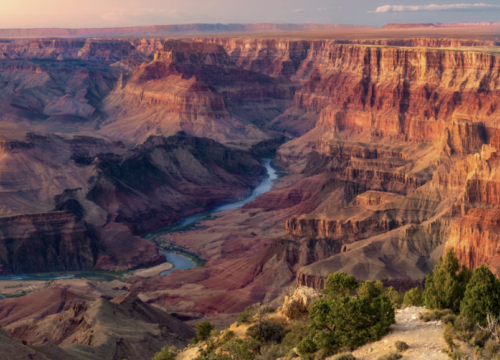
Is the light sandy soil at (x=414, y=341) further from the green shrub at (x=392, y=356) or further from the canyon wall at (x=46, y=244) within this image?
the canyon wall at (x=46, y=244)

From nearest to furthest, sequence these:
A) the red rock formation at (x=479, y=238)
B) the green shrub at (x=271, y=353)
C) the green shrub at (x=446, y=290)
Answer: the green shrub at (x=271, y=353) < the green shrub at (x=446, y=290) < the red rock formation at (x=479, y=238)

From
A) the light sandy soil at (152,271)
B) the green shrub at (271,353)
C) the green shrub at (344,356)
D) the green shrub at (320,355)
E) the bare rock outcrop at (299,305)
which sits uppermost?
the green shrub at (344,356)

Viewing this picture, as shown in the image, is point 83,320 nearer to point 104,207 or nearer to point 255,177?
point 104,207

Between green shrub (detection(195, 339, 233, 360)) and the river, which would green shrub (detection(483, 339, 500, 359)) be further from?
the river

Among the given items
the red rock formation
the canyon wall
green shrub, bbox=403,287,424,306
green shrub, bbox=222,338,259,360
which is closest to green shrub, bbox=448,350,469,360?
green shrub, bbox=222,338,259,360

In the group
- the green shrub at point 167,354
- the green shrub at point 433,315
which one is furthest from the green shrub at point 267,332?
the green shrub at point 433,315

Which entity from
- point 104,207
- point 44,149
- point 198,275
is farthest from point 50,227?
point 44,149

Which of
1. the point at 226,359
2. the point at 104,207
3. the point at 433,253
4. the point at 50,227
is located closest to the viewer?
the point at 226,359
